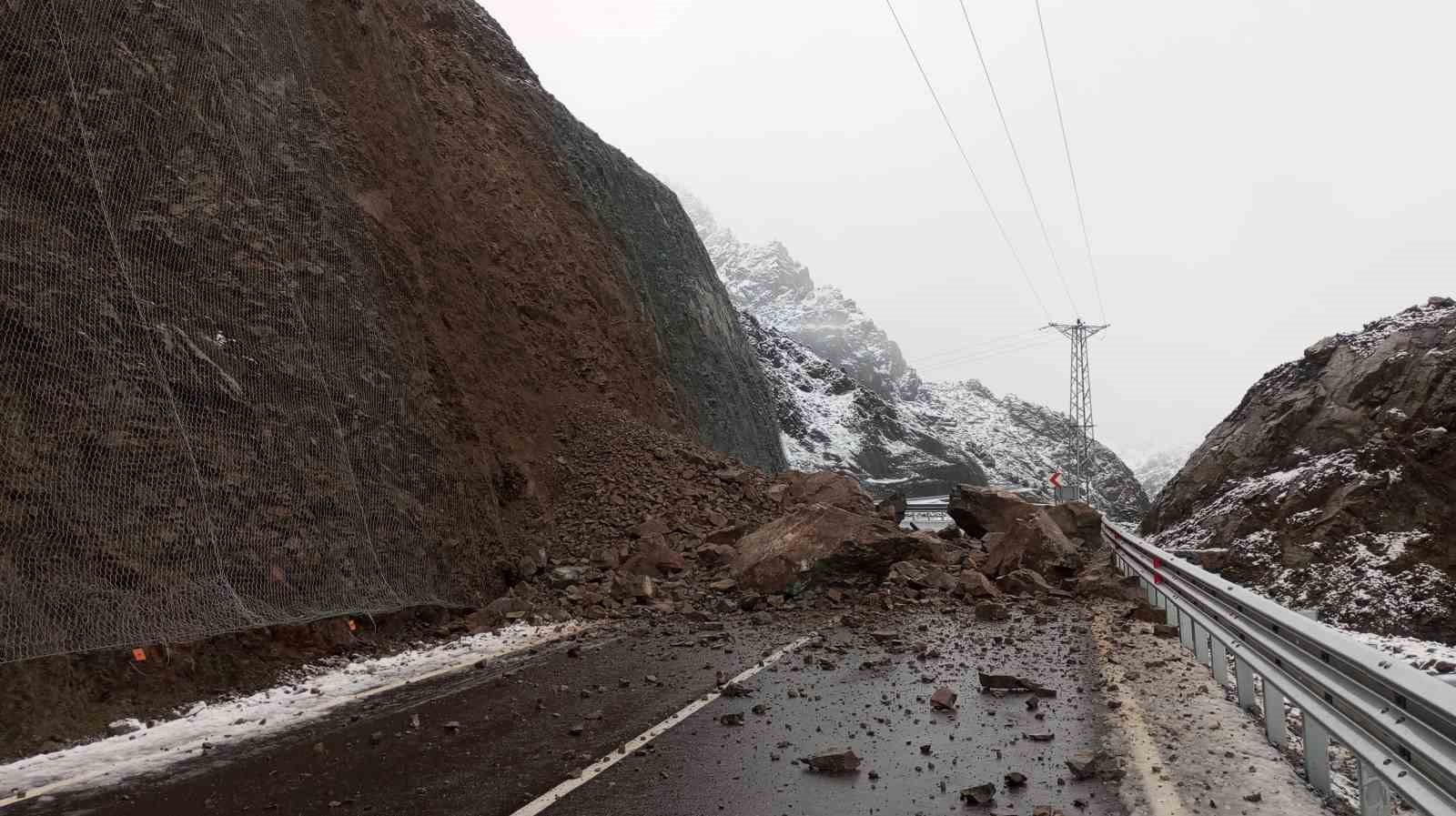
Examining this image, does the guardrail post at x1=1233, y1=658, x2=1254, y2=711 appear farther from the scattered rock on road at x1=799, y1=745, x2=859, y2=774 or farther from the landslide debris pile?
the landslide debris pile

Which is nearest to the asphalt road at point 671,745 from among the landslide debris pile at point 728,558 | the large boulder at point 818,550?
the landslide debris pile at point 728,558

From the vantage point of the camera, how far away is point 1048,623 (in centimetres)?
1050

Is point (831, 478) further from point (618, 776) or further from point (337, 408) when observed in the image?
point (618, 776)

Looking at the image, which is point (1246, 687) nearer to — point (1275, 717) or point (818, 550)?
point (1275, 717)

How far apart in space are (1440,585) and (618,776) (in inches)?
475

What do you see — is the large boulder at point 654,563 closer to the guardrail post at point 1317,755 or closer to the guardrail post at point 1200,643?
the guardrail post at point 1200,643

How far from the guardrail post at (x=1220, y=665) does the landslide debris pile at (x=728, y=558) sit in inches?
161

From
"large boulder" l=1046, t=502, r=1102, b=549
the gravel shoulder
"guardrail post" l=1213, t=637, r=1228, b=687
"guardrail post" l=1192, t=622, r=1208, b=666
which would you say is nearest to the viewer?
the gravel shoulder

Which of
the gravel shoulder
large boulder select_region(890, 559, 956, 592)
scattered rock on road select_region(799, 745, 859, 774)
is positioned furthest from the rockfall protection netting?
the gravel shoulder

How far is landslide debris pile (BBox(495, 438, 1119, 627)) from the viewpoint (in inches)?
484

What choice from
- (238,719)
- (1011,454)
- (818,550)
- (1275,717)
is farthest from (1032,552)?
(1011,454)

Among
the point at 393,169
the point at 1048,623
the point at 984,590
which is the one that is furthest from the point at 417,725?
the point at 393,169

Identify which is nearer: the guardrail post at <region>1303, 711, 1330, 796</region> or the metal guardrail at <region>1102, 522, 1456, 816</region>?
the metal guardrail at <region>1102, 522, 1456, 816</region>

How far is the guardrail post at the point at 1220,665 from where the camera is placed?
6723mm
